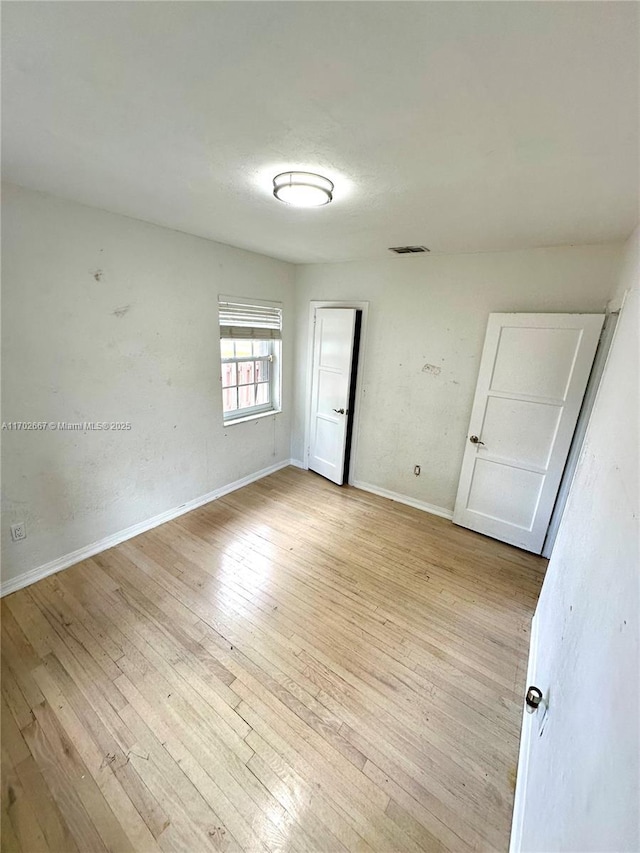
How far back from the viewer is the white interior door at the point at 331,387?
3.50 m

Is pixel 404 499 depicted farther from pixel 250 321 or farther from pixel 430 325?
pixel 250 321

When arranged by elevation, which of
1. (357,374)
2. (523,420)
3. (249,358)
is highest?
(249,358)

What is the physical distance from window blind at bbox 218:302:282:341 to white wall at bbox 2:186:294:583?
14 cm

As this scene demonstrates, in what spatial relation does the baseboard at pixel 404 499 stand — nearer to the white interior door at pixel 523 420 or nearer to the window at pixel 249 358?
the white interior door at pixel 523 420

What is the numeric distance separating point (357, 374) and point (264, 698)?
2.82 meters

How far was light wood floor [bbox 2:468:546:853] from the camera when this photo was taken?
1.25m

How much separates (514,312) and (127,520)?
11.7 ft

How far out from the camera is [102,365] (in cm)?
238

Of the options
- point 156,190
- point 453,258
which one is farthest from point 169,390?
point 453,258

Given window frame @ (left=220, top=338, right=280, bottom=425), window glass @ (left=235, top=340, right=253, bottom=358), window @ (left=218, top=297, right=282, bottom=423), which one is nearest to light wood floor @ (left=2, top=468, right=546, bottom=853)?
window frame @ (left=220, top=338, right=280, bottom=425)

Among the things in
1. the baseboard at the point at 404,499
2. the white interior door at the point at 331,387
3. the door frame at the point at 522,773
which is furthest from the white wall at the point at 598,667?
the white interior door at the point at 331,387

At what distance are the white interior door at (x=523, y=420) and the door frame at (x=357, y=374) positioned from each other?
118cm

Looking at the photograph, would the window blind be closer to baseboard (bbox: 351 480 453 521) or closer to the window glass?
the window glass

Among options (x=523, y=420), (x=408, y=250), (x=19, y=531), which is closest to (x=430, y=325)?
(x=408, y=250)
